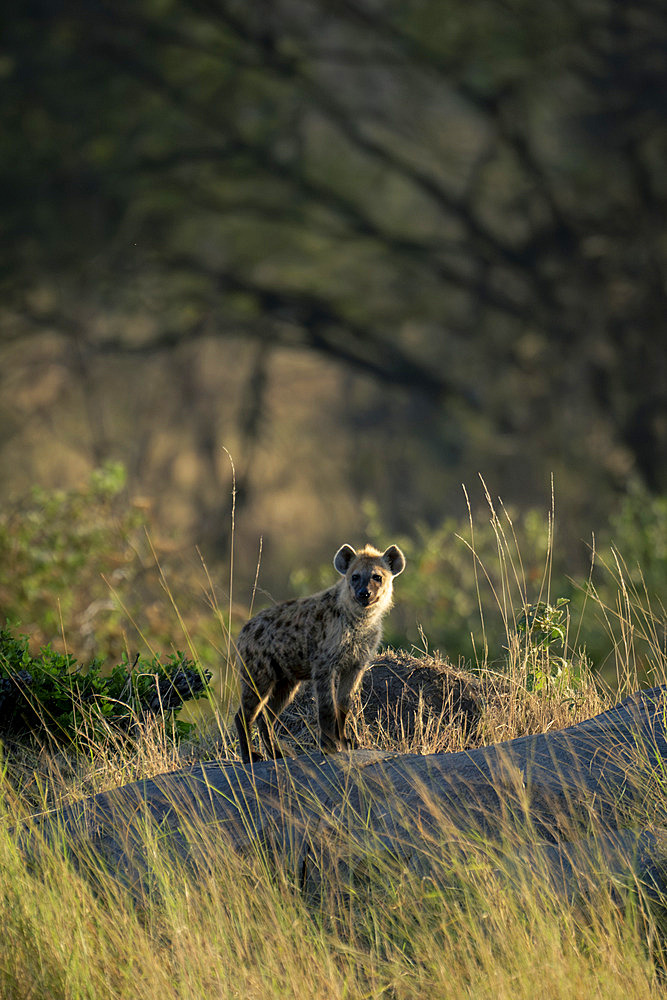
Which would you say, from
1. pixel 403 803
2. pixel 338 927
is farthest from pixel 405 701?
pixel 338 927

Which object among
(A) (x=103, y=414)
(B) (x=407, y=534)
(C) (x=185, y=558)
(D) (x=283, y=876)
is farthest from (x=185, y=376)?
(D) (x=283, y=876)

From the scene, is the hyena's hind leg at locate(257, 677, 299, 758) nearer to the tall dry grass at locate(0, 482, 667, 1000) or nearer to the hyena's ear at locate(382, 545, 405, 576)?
the hyena's ear at locate(382, 545, 405, 576)

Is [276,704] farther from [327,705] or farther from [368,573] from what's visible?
[368,573]

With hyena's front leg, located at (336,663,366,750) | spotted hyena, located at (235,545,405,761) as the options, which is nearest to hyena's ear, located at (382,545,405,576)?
spotted hyena, located at (235,545,405,761)

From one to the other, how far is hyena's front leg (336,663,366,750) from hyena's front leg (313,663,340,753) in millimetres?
46

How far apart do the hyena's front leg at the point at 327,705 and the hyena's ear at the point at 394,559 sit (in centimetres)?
52

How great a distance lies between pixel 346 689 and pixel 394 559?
1.93ft

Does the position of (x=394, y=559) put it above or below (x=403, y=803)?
above

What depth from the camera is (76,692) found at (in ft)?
20.8

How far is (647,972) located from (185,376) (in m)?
14.9

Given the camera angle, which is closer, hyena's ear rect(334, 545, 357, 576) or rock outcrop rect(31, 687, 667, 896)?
rock outcrop rect(31, 687, 667, 896)

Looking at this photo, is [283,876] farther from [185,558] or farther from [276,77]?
[276,77]

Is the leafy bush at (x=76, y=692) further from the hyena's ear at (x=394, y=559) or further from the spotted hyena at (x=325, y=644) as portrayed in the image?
the hyena's ear at (x=394, y=559)

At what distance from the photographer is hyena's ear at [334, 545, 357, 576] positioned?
515 cm
